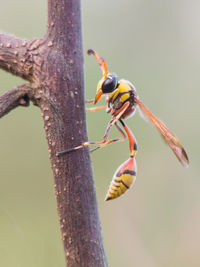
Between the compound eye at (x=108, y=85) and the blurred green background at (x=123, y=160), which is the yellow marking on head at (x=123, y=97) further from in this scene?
the blurred green background at (x=123, y=160)

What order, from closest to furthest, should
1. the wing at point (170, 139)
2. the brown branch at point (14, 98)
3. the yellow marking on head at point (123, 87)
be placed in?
1. the brown branch at point (14, 98)
2. the wing at point (170, 139)
3. the yellow marking on head at point (123, 87)

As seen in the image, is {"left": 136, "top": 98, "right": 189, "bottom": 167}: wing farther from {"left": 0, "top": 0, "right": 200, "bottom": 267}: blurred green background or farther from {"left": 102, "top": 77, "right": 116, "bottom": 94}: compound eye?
{"left": 0, "top": 0, "right": 200, "bottom": 267}: blurred green background

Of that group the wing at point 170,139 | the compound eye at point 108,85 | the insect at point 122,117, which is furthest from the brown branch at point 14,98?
the wing at point 170,139

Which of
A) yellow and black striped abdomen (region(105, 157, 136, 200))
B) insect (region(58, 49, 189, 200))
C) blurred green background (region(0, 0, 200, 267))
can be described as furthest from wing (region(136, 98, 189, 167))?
blurred green background (region(0, 0, 200, 267))

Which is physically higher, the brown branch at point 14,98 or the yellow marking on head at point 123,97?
the brown branch at point 14,98

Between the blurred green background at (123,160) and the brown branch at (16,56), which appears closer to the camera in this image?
the brown branch at (16,56)
